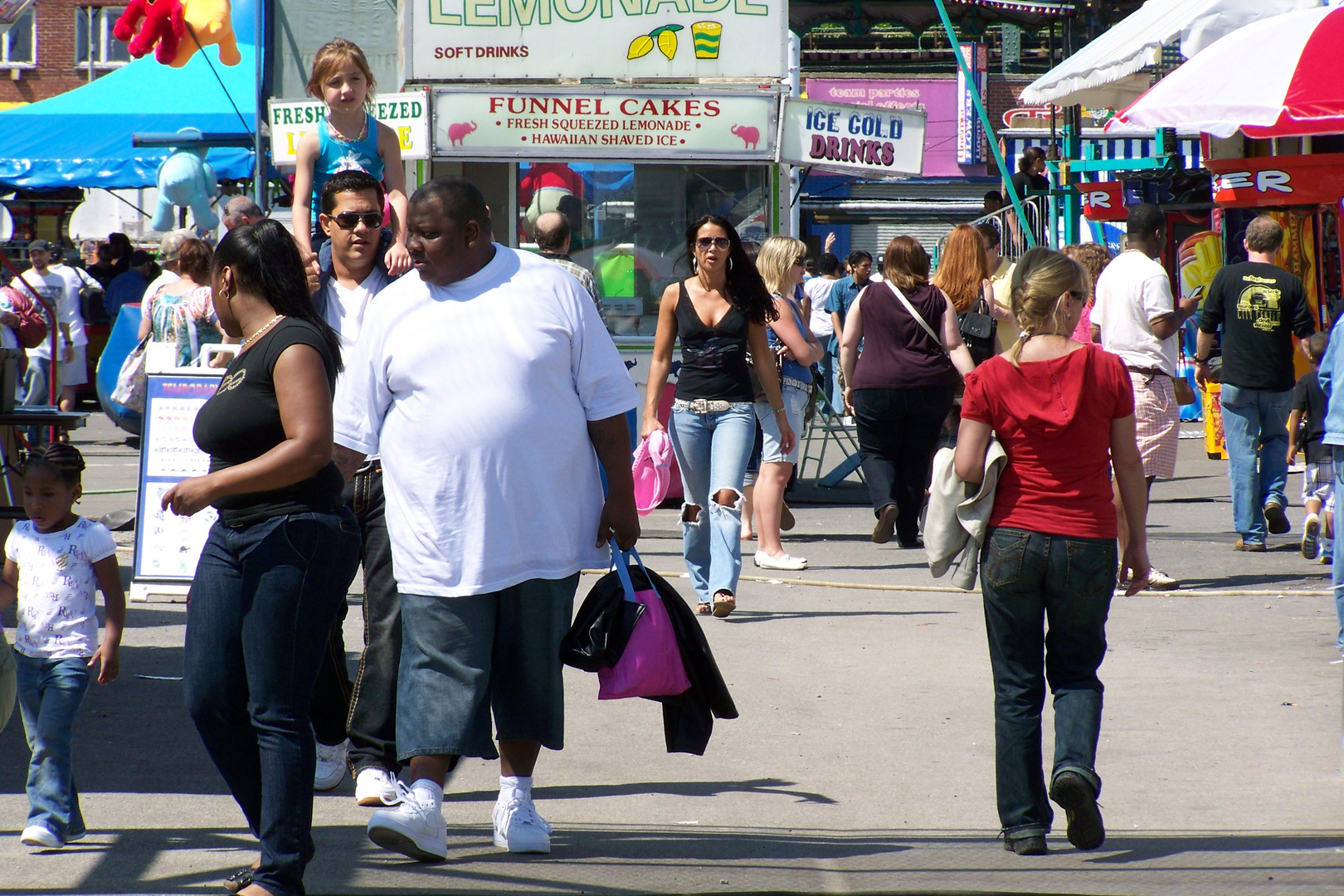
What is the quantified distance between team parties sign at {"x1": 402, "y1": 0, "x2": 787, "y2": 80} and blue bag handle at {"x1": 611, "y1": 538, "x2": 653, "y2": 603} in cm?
708

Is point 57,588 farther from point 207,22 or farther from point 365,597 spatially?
point 207,22

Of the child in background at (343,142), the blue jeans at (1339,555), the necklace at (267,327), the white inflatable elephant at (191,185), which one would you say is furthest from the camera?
the white inflatable elephant at (191,185)

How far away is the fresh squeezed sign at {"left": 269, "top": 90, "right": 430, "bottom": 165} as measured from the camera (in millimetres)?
10398

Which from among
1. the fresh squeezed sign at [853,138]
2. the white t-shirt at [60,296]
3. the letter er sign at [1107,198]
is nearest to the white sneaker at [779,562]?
the fresh squeezed sign at [853,138]

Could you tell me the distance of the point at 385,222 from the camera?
578cm

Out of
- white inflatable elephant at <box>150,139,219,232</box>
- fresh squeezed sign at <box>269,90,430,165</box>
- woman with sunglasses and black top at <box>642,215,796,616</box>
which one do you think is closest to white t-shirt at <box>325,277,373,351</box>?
woman with sunglasses and black top at <box>642,215,796,616</box>

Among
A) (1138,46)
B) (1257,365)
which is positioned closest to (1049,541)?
(1257,365)

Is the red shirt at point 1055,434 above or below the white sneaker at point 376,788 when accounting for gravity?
above

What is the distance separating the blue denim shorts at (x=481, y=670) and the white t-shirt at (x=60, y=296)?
37.8 ft

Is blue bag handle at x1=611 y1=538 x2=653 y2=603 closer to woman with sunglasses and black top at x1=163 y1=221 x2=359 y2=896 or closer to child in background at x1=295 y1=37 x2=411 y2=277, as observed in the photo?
woman with sunglasses and black top at x1=163 y1=221 x2=359 y2=896

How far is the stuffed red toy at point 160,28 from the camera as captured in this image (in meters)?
9.53

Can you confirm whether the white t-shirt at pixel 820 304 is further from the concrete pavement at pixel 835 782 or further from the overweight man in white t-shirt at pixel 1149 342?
the concrete pavement at pixel 835 782

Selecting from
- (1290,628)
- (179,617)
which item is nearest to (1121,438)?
(1290,628)

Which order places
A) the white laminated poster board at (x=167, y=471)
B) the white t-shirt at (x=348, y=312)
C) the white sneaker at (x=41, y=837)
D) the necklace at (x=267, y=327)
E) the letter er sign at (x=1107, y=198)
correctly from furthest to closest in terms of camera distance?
the letter er sign at (x=1107, y=198), the white laminated poster board at (x=167, y=471), the white t-shirt at (x=348, y=312), the white sneaker at (x=41, y=837), the necklace at (x=267, y=327)
